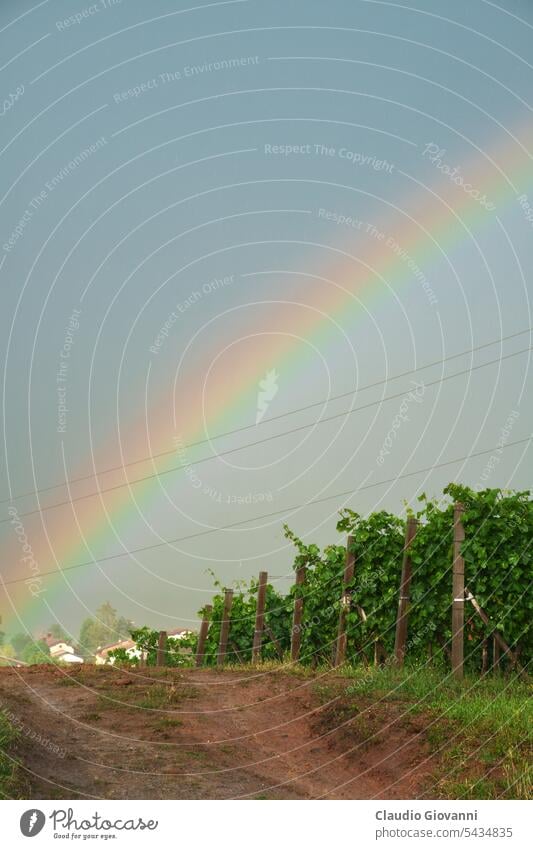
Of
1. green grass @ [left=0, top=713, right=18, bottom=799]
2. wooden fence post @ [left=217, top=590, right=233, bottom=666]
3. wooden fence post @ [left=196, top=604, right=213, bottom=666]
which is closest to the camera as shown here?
green grass @ [left=0, top=713, right=18, bottom=799]

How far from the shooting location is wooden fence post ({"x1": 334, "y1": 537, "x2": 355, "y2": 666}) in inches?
661

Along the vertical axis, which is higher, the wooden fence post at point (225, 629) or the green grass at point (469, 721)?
the wooden fence post at point (225, 629)

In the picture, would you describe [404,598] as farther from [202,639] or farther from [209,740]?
[202,639]

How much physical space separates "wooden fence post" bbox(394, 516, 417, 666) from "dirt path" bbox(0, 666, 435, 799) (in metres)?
1.92

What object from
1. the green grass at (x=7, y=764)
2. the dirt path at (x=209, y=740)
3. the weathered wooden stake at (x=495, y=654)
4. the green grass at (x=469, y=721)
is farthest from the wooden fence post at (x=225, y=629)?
the green grass at (x=7, y=764)

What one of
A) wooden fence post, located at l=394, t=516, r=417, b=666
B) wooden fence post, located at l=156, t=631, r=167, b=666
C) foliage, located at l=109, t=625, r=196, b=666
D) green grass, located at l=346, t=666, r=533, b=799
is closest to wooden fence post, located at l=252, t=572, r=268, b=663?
wooden fence post, located at l=394, t=516, r=417, b=666

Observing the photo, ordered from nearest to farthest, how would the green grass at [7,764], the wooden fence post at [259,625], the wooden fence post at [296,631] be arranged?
the green grass at [7,764] → the wooden fence post at [296,631] → the wooden fence post at [259,625]

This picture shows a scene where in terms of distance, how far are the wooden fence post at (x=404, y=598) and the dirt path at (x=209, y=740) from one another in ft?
6.29

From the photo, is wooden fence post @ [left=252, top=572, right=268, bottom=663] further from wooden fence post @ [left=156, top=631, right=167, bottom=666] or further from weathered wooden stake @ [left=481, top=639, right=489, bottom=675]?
wooden fence post @ [left=156, top=631, right=167, bottom=666]

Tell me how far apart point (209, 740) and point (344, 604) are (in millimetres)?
7018

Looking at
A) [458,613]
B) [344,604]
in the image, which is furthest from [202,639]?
[458,613]

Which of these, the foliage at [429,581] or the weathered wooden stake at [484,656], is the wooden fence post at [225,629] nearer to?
the foliage at [429,581]

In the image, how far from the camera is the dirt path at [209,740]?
876 cm
